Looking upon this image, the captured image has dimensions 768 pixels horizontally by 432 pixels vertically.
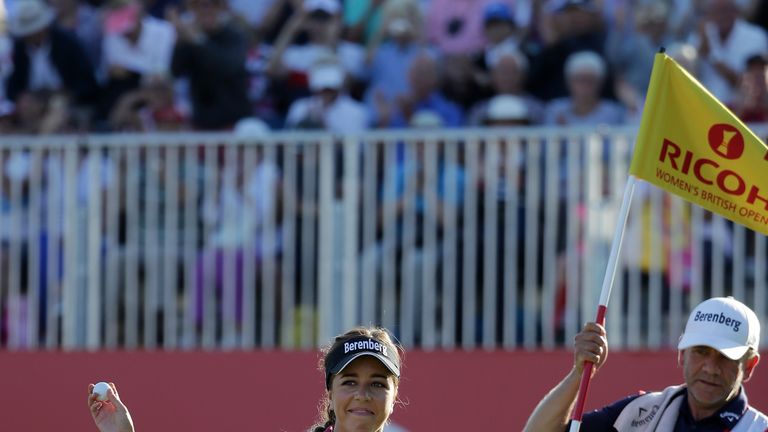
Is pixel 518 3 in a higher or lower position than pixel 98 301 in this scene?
higher

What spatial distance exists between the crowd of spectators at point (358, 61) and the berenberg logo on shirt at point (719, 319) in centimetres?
348

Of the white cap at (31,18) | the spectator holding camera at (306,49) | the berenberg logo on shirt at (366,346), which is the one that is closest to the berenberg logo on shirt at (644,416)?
the berenberg logo on shirt at (366,346)

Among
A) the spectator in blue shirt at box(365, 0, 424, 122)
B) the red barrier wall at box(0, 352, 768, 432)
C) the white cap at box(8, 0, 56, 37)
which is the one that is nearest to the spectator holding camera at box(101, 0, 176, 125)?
the white cap at box(8, 0, 56, 37)

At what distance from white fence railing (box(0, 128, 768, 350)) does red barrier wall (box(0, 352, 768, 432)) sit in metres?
0.12

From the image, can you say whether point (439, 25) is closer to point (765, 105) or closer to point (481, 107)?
point (481, 107)

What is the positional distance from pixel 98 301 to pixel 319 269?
122 cm

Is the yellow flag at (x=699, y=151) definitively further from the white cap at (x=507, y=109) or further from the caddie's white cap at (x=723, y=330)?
the white cap at (x=507, y=109)

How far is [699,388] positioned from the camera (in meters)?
5.72

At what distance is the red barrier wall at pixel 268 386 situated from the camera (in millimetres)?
8742

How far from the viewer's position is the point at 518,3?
10.4 meters

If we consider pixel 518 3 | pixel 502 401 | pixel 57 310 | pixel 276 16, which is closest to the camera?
pixel 502 401

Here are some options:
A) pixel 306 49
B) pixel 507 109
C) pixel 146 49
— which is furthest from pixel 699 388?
pixel 146 49

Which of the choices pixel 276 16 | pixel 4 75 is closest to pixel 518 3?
pixel 276 16

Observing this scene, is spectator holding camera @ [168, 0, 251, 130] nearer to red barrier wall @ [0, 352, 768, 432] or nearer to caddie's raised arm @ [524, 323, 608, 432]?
red barrier wall @ [0, 352, 768, 432]
